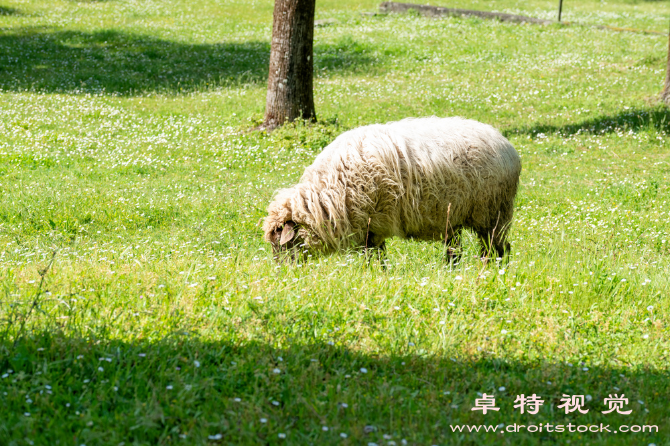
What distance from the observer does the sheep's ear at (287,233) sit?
6586mm

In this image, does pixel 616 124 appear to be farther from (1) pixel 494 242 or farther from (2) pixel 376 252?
(2) pixel 376 252

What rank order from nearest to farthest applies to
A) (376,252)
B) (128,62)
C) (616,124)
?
(376,252) < (616,124) < (128,62)

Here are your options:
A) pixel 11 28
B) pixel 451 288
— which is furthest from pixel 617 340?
pixel 11 28

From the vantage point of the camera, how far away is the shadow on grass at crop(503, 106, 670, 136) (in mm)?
14148

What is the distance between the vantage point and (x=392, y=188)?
6.58 meters

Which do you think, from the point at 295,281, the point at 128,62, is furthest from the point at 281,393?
the point at 128,62

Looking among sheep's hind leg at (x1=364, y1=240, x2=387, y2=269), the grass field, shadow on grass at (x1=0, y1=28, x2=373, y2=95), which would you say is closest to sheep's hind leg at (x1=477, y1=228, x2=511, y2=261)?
the grass field

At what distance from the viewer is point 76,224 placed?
8445 millimetres

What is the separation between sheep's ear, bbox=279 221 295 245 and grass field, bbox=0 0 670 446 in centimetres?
22

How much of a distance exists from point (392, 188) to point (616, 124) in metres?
10.0

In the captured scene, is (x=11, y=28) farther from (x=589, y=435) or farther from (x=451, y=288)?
(x=589, y=435)

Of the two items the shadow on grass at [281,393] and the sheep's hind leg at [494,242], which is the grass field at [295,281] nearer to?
the shadow on grass at [281,393]

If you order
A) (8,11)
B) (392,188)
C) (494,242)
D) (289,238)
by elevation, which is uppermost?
(8,11)

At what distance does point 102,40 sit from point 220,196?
59.2ft
